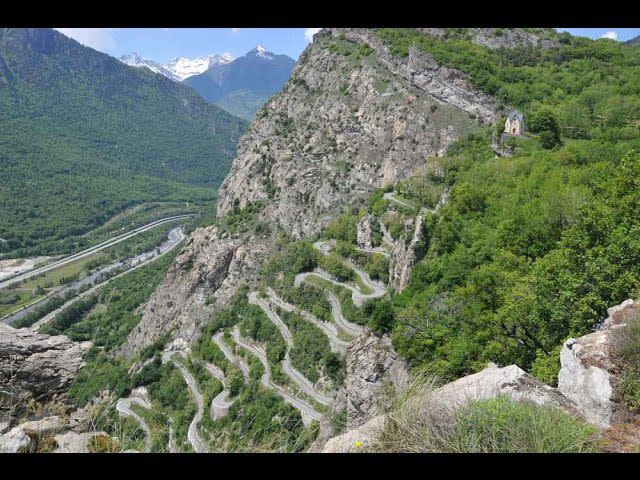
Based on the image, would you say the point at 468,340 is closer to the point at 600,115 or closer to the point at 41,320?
the point at 600,115

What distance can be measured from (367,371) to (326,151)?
166 ft

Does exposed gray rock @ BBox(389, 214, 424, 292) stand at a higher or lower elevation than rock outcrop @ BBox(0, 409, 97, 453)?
lower

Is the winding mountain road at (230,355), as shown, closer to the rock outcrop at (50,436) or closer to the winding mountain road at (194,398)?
the winding mountain road at (194,398)

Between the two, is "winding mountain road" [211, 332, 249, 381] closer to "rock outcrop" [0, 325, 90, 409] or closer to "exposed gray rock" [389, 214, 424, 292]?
"exposed gray rock" [389, 214, 424, 292]

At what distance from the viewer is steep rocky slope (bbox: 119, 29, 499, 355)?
198ft

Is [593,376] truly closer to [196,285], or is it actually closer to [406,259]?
[406,259]

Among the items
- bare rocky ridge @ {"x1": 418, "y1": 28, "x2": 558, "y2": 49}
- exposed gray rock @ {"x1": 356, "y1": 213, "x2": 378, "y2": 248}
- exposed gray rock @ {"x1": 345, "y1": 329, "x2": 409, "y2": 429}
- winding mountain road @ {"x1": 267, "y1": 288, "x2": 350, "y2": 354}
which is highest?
bare rocky ridge @ {"x1": 418, "y1": 28, "x2": 558, "y2": 49}

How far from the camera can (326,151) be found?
7062 centimetres

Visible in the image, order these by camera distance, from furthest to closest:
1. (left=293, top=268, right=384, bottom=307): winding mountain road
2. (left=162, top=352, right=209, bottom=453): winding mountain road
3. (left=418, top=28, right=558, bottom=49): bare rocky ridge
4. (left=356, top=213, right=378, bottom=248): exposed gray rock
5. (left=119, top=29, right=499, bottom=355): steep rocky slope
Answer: (left=418, top=28, right=558, bottom=49): bare rocky ridge < (left=119, top=29, right=499, bottom=355): steep rocky slope < (left=356, top=213, right=378, bottom=248): exposed gray rock < (left=293, top=268, right=384, bottom=307): winding mountain road < (left=162, top=352, right=209, bottom=453): winding mountain road

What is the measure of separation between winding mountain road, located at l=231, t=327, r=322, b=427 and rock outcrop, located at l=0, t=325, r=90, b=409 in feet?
81.1

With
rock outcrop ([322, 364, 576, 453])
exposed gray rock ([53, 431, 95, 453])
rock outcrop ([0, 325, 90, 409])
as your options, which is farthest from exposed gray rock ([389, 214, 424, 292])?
exposed gray rock ([53, 431, 95, 453])

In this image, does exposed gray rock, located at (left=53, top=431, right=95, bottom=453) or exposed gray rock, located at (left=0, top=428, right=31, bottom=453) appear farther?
exposed gray rock, located at (left=53, top=431, right=95, bottom=453)

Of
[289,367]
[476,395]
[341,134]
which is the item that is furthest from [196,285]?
[476,395]
